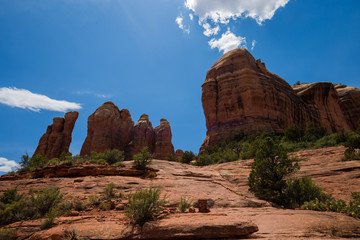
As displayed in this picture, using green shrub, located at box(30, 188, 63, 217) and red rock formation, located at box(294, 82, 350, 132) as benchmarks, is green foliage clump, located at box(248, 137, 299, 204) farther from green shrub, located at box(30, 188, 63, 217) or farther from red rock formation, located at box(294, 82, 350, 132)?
red rock formation, located at box(294, 82, 350, 132)

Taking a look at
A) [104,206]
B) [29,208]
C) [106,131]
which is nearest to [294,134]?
[104,206]

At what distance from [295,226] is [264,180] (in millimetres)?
5868

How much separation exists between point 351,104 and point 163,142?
5295cm

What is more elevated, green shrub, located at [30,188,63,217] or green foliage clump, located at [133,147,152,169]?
green foliage clump, located at [133,147,152,169]

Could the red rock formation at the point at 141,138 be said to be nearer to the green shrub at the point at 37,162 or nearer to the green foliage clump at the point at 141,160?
the green shrub at the point at 37,162

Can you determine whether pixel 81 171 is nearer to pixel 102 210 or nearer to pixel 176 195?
pixel 102 210

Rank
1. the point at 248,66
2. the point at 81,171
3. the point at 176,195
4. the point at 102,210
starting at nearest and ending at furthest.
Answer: the point at 102,210 < the point at 176,195 < the point at 81,171 < the point at 248,66

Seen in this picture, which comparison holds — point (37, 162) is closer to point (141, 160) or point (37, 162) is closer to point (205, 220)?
point (141, 160)

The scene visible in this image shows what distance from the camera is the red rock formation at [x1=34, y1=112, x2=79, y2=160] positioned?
44500 mm

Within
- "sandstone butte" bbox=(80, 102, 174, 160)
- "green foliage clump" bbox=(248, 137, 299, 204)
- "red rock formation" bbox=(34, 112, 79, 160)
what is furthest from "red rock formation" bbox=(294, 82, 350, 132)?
"red rock formation" bbox=(34, 112, 79, 160)

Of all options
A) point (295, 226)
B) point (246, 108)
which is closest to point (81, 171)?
point (295, 226)

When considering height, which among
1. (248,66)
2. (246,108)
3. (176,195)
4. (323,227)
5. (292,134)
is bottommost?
(323,227)

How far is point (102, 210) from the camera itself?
279 inches

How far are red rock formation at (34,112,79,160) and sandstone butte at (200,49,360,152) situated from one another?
109 ft
